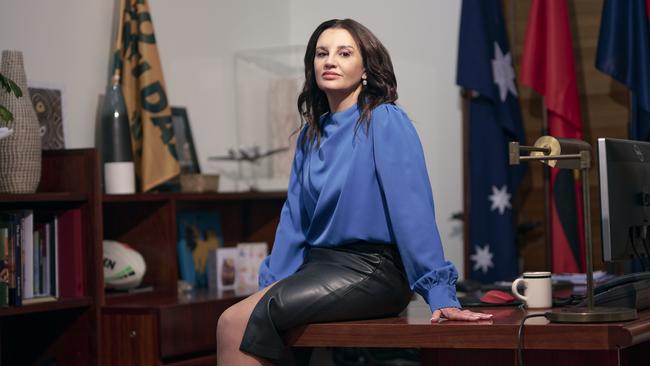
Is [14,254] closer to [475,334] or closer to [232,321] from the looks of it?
[232,321]

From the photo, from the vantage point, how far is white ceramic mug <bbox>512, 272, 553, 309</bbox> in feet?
7.90

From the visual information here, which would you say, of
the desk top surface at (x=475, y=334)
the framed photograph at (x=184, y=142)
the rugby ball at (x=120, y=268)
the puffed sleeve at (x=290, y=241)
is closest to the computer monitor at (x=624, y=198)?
the desk top surface at (x=475, y=334)

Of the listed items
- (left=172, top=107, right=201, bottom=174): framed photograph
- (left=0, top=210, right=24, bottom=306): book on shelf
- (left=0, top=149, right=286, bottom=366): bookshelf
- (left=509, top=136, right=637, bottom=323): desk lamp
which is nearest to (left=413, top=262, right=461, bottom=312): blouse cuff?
(left=509, top=136, right=637, bottom=323): desk lamp

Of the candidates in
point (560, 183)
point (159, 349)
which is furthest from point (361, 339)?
point (560, 183)

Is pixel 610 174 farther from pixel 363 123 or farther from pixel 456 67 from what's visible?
pixel 456 67

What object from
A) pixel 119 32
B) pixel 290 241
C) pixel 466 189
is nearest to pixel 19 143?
pixel 119 32

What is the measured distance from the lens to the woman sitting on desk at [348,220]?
2.18 meters

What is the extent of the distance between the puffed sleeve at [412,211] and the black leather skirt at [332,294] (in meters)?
0.07

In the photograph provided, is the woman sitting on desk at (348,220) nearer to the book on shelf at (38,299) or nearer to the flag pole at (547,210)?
the book on shelf at (38,299)

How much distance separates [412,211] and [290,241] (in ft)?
1.15

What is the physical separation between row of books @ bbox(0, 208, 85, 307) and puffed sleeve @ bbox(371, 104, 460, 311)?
1.24m

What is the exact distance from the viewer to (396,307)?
231cm

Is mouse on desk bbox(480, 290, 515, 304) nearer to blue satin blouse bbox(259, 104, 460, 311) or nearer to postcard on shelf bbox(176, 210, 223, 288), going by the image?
blue satin blouse bbox(259, 104, 460, 311)

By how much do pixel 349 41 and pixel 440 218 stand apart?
7.94ft
